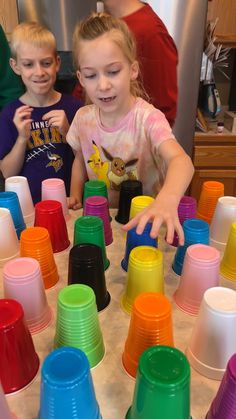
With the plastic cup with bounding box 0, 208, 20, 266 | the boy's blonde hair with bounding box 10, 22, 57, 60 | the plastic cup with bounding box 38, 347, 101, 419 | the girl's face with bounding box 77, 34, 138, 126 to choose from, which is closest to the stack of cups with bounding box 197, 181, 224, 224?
the girl's face with bounding box 77, 34, 138, 126

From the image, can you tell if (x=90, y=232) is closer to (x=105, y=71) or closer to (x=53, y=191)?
(x=53, y=191)

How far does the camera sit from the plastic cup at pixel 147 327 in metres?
0.50

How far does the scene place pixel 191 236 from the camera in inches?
28.3

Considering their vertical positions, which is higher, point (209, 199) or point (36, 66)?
point (36, 66)

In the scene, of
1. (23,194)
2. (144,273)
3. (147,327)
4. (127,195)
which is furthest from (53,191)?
(147,327)

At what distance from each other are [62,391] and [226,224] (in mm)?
Result: 530

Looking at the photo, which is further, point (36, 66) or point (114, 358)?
point (36, 66)

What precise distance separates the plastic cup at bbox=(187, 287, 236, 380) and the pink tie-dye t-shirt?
1.89 feet

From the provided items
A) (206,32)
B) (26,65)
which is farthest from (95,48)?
(206,32)

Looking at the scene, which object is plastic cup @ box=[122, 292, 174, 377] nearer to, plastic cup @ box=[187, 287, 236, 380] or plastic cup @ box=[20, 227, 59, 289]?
plastic cup @ box=[187, 287, 236, 380]

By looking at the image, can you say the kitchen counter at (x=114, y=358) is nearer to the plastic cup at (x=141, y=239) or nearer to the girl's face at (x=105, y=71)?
the plastic cup at (x=141, y=239)

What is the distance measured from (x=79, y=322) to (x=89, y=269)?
118mm

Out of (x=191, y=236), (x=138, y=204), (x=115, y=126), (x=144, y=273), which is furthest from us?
(x=115, y=126)

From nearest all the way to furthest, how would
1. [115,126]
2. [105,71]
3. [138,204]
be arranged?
[138,204], [105,71], [115,126]
